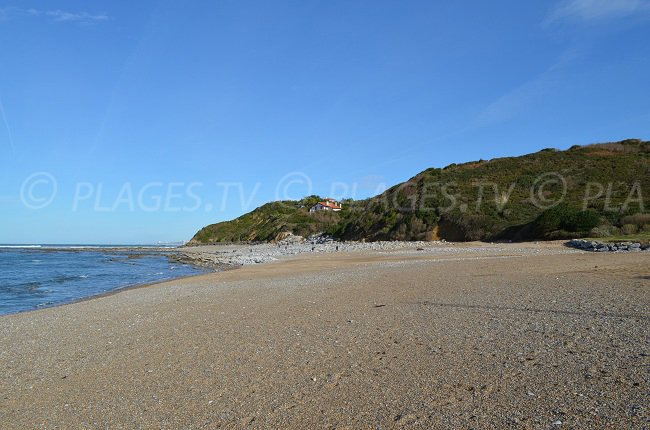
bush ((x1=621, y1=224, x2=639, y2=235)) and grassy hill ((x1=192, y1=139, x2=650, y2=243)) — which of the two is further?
grassy hill ((x1=192, y1=139, x2=650, y2=243))

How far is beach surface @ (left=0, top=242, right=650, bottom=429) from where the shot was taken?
406 centimetres

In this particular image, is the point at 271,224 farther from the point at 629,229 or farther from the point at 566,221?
the point at 629,229

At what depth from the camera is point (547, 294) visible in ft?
30.2

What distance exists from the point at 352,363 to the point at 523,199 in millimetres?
38652

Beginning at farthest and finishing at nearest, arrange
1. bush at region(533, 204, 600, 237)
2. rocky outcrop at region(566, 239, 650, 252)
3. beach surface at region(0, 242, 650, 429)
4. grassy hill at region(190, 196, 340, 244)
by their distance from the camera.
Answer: grassy hill at region(190, 196, 340, 244), bush at region(533, 204, 600, 237), rocky outcrop at region(566, 239, 650, 252), beach surface at region(0, 242, 650, 429)

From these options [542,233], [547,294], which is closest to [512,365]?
[547,294]

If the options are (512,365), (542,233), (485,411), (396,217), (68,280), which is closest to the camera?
(485,411)

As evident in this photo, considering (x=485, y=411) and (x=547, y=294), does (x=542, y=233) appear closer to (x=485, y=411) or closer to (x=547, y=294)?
(x=547, y=294)

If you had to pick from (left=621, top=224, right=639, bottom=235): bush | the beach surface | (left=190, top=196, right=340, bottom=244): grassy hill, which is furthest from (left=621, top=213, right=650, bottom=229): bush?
(left=190, top=196, right=340, bottom=244): grassy hill

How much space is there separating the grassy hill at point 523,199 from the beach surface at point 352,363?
2201cm

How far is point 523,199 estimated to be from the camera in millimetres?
40000

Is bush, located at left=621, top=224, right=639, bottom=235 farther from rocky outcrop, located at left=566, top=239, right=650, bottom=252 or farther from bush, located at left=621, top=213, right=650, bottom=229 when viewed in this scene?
rocky outcrop, located at left=566, top=239, right=650, bottom=252

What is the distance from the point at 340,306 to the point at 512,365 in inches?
195

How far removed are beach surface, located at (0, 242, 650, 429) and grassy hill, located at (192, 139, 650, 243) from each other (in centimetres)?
2201
